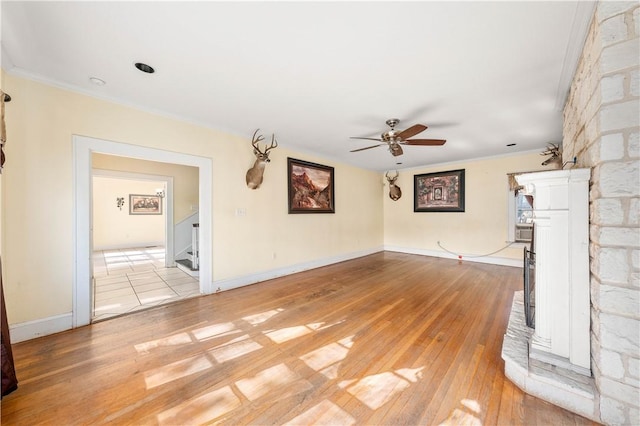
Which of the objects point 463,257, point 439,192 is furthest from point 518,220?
point 439,192

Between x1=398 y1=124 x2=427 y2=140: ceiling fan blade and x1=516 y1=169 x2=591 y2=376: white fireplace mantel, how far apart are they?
1348 mm

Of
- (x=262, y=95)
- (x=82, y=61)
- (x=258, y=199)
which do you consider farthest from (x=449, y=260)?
(x=82, y=61)

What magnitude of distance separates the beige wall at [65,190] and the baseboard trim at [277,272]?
0.32 ft

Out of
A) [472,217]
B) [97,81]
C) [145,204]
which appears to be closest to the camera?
[97,81]

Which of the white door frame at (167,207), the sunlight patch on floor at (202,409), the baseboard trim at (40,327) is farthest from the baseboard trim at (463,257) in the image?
the baseboard trim at (40,327)

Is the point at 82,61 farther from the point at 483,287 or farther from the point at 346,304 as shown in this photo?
the point at 483,287

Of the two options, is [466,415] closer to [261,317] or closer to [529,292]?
[529,292]

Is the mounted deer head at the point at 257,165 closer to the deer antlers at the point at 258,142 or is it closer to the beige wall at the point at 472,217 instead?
the deer antlers at the point at 258,142

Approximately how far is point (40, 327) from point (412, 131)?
4707mm

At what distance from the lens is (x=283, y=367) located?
1925 mm

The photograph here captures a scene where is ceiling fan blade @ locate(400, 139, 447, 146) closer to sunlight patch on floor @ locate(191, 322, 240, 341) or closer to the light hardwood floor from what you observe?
the light hardwood floor

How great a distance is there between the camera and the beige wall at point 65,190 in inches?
90.0

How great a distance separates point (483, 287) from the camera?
3.94 meters

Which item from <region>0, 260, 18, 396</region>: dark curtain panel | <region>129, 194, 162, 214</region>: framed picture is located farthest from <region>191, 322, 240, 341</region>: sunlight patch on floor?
Answer: <region>129, 194, 162, 214</region>: framed picture
